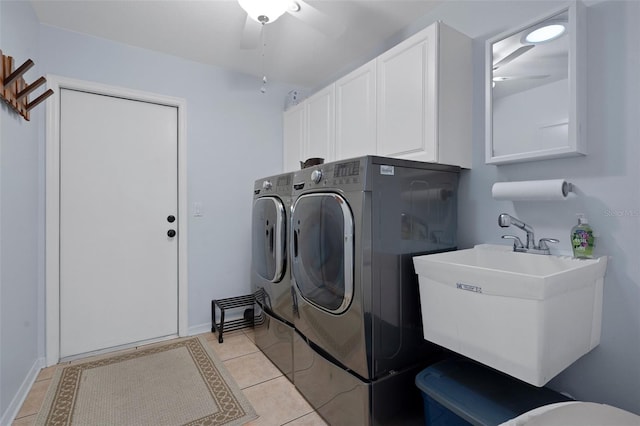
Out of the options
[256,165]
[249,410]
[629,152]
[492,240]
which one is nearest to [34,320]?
[249,410]

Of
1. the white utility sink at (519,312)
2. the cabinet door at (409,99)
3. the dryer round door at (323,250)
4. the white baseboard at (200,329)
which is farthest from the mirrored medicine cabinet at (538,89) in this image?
the white baseboard at (200,329)

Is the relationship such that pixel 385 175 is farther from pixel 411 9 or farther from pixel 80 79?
pixel 80 79

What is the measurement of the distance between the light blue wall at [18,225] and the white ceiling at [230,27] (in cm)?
37

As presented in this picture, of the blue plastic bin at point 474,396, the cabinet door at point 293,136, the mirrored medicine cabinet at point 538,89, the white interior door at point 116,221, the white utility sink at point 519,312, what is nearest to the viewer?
the white utility sink at point 519,312

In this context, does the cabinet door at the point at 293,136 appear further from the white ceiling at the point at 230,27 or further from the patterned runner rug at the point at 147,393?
the patterned runner rug at the point at 147,393

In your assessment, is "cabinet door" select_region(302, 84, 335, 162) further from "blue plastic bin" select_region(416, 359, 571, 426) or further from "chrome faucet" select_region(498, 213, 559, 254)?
"blue plastic bin" select_region(416, 359, 571, 426)

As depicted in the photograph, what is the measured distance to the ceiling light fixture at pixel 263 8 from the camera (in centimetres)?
157

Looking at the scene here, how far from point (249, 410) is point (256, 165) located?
81.9 inches

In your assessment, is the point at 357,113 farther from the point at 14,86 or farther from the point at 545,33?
the point at 14,86

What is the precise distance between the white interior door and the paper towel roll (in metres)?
2.46

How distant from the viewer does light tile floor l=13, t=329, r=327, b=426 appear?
1639mm

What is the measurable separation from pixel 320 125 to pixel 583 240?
1.85 meters

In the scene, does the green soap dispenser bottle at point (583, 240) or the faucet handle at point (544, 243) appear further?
the faucet handle at point (544, 243)

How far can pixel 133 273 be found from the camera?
99.5 inches
